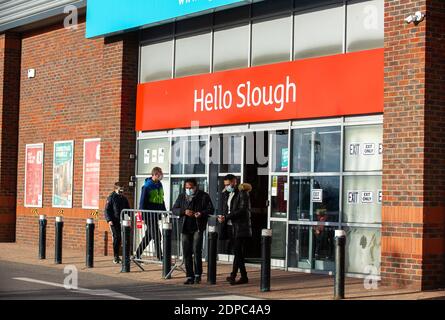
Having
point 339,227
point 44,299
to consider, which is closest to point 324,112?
point 339,227

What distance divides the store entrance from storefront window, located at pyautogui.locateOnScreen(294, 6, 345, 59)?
80.8 inches

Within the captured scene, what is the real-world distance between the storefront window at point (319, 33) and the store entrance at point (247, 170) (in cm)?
205

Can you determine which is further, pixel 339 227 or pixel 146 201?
pixel 146 201

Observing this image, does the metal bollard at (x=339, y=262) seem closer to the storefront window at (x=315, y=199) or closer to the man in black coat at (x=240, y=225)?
the man in black coat at (x=240, y=225)

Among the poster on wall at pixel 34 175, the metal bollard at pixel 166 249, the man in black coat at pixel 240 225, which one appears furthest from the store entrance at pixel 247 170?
the poster on wall at pixel 34 175

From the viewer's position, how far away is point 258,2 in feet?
61.7

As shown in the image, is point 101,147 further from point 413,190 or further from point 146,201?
point 413,190

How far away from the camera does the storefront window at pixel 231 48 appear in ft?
62.7

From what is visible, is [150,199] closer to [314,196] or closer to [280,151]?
[280,151]

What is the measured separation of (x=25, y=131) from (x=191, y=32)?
8049 millimetres

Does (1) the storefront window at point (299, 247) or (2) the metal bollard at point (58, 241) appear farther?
(2) the metal bollard at point (58, 241)

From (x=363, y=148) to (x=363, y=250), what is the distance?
1841 millimetres

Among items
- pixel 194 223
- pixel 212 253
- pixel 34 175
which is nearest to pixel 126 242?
pixel 194 223

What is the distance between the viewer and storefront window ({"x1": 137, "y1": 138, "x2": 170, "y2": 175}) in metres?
21.3
